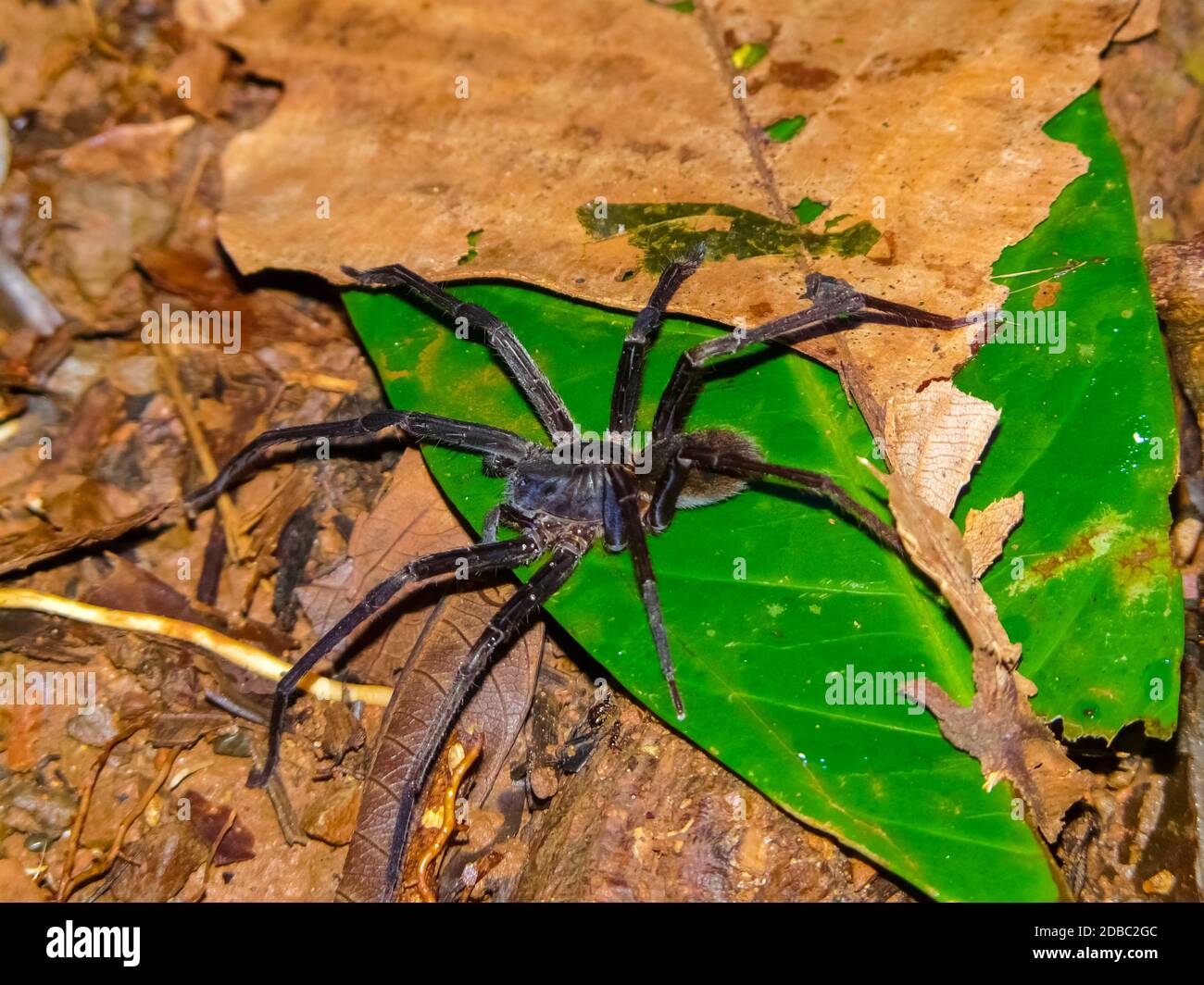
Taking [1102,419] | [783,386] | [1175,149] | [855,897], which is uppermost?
[1175,149]

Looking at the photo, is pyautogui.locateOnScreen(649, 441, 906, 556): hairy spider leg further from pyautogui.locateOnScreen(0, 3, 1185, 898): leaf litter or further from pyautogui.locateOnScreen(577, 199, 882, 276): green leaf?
pyautogui.locateOnScreen(577, 199, 882, 276): green leaf

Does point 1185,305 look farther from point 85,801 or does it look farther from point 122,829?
point 85,801

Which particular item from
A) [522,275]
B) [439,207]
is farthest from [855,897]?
[439,207]

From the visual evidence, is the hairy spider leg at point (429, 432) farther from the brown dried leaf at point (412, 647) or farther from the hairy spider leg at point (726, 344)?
the hairy spider leg at point (726, 344)

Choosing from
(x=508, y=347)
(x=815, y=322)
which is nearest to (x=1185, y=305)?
(x=815, y=322)

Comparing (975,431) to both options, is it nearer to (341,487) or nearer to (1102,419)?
(1102,419)

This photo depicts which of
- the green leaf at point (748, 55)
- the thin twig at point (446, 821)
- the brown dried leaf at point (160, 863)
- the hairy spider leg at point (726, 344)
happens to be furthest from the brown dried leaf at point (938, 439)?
the brown dried leaf at point (160, 863)

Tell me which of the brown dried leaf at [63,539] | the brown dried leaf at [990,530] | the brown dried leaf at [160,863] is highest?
the brown dried leaf at [63,539]
